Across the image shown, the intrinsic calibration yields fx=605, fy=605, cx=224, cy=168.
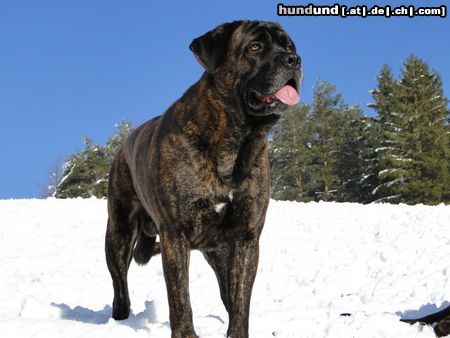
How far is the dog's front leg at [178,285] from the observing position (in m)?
4.13

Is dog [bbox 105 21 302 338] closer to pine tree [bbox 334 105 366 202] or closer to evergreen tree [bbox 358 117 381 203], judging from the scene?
evergreen tree [bbox 358 117 381 203]

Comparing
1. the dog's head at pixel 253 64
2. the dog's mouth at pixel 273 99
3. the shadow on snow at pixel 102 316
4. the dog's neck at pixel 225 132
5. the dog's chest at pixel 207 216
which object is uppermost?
the dog's head at pixel 253 64

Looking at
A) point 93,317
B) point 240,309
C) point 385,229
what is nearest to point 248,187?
point 240,309

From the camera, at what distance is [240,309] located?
14.3 feet

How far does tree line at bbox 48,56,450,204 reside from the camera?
1583 inches

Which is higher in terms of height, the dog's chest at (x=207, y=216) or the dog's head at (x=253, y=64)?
the dog's head at (x=253, y=64)

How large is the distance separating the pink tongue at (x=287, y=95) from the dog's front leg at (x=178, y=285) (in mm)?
1174

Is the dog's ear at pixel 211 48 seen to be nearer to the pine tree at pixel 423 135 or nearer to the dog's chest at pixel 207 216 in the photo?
the dog's chest at pixel 207 216

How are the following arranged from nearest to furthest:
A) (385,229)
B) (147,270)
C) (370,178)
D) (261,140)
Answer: (261,140) → (147,270) → (385,229) → (370,178)

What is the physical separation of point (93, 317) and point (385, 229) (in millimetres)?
7964

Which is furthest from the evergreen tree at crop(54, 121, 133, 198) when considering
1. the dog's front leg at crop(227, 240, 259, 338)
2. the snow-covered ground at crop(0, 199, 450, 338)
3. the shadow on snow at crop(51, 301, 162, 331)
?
the dog's front leg at crop(227, 240, 259, 338)

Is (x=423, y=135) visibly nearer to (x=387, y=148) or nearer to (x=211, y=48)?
(x=387, y=148)

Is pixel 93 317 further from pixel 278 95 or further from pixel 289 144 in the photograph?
pixel 289 144

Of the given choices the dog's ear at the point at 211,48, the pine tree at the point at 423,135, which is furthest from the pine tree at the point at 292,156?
the dog's ear at the point at 211,48
